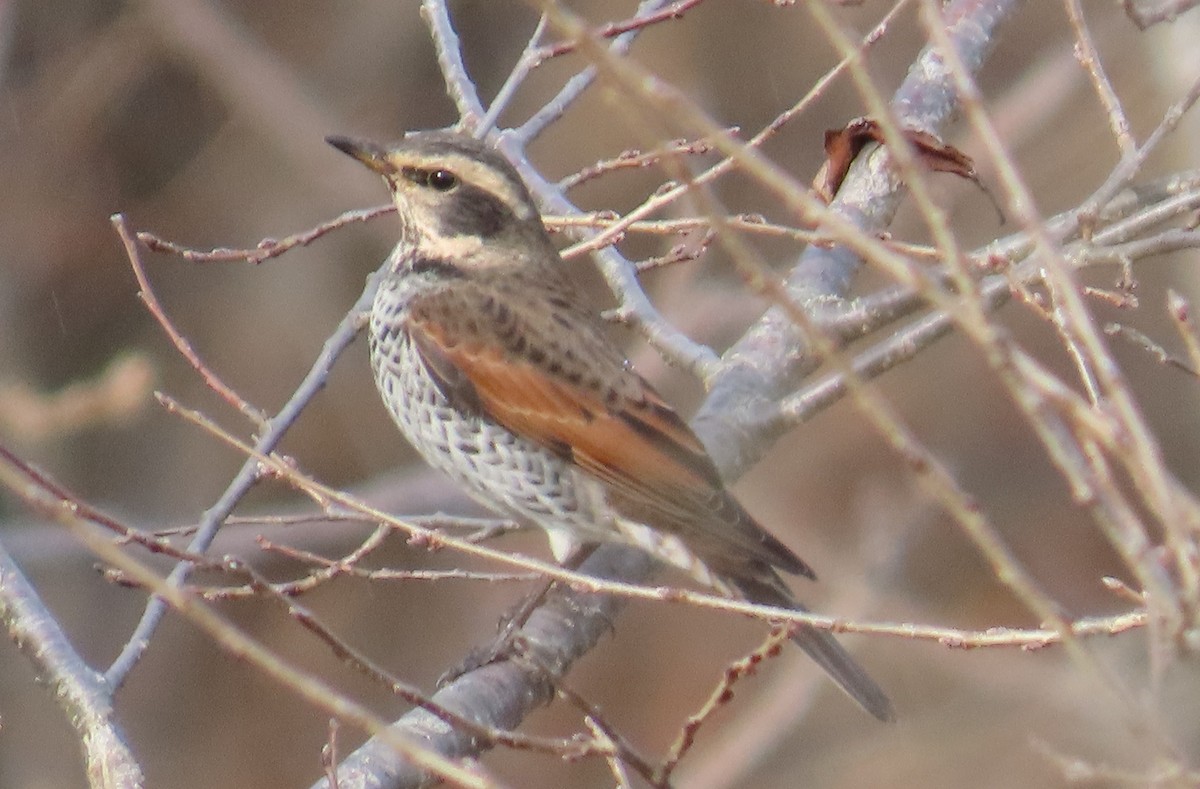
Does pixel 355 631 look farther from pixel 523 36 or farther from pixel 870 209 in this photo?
pixel 870 209

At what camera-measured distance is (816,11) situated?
2.48 metres

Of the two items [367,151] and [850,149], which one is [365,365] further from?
[367,151]

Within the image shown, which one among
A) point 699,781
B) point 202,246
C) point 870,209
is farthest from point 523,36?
point 870,209

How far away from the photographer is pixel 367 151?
5324mm

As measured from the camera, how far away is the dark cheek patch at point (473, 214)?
18.1 ft

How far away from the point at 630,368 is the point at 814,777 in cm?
653

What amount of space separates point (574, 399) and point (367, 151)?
3.33 feet

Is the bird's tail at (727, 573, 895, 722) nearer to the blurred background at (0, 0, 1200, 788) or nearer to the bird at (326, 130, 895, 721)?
the bird at (326, 130, 895, 721)

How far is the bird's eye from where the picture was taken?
5430 millimetres

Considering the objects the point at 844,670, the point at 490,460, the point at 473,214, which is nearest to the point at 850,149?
the point at 473,214

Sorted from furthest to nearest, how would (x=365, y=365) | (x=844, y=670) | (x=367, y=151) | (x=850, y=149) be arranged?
(x=365, y=365) < (x=850, y=149) < (x=367, y=151) < (x=844, y=670)

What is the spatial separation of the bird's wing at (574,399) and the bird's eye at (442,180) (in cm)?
34

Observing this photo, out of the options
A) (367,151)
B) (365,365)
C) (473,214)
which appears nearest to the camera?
(367,151)

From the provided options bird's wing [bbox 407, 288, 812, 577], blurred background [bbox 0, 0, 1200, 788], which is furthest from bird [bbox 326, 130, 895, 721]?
blurred background [bbox 0, 0, 1200, 788]
